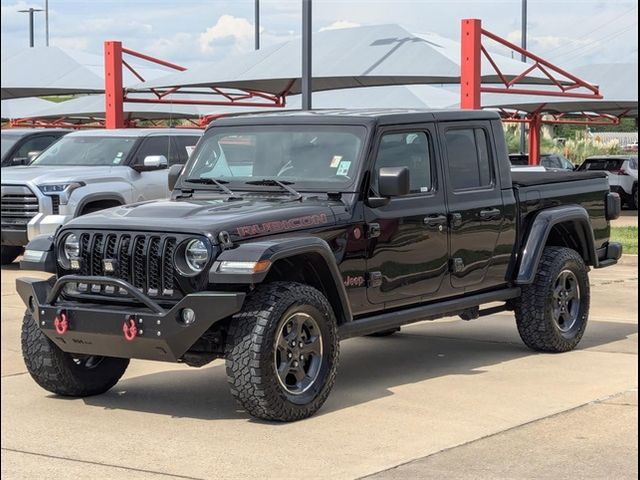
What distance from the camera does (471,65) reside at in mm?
20375

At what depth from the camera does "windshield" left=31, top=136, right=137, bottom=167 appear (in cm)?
1645

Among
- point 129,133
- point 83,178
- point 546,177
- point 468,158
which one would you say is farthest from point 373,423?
point 129,133

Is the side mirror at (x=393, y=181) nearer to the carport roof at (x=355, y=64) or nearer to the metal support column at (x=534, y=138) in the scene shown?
the carport roof at (x=355, y=64)

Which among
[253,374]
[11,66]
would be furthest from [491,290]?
[11,66]

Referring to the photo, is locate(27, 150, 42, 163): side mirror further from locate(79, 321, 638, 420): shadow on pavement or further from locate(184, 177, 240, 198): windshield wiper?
locate(184, 177, 240, 198): windshield wiper

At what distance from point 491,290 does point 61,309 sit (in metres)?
3.32

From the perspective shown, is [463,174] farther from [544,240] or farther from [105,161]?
[105,161]

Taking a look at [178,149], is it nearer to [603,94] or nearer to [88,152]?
[88,152]

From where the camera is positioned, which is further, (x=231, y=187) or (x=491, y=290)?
(x=491, y=290)

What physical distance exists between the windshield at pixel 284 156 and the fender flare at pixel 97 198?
7.11 m

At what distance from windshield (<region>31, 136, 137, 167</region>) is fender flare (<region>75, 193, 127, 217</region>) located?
0.69m

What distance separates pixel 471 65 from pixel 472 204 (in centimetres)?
1205

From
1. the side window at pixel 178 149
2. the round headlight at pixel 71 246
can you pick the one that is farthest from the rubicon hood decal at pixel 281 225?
the side window at pixel 178 149

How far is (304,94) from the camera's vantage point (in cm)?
1862
